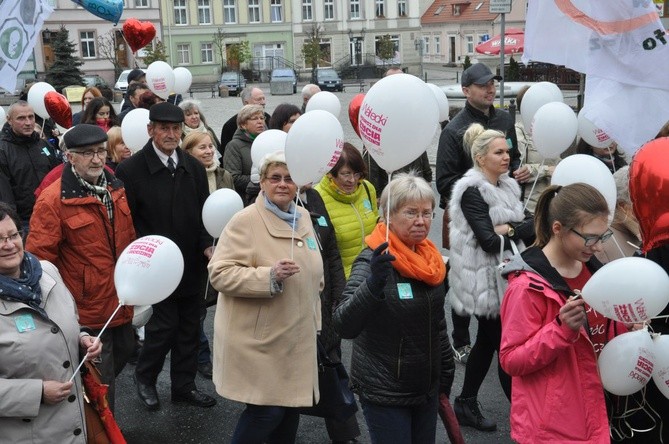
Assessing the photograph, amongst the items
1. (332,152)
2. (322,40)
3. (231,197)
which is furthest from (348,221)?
(322,40)

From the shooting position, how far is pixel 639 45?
170 inches

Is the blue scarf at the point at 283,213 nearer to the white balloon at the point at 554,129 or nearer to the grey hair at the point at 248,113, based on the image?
the white balloon at the point at 554,129

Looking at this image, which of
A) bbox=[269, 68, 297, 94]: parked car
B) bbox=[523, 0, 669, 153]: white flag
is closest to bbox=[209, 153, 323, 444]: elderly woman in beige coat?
bbox=[523, 0, 669, 153]: white flag

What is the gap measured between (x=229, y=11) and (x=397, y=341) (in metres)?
61.4

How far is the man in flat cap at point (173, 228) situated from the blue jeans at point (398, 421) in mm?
1915

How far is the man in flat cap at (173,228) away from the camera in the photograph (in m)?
5.07

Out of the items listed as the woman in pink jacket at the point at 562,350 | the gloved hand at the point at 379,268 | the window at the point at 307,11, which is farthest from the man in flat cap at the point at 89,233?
the window at the point at 307,11

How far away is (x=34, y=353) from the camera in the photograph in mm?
3170

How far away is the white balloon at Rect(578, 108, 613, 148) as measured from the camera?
6.04m

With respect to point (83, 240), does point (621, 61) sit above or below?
above

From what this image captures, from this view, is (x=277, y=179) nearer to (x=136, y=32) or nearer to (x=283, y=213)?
(x=283, y=213)

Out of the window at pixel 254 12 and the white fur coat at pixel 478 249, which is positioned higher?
the window at pixel 254 12

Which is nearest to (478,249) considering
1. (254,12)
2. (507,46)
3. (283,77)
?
(507,46)

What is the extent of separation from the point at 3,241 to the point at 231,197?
2.02m
